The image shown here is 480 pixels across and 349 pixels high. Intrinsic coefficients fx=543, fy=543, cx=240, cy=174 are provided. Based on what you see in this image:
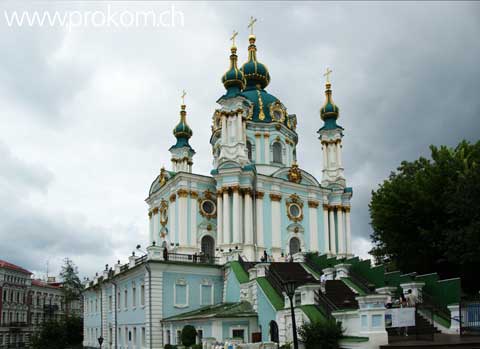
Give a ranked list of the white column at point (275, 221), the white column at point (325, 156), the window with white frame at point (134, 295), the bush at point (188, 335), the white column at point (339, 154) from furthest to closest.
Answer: the white column at point (325, 156) → the white column at point (339, 154) → the white column at point (275, 221) → the window with white frame at point (134, 295) → the bush at point (188, 335)

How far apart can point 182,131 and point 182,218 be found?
1516 centimetres

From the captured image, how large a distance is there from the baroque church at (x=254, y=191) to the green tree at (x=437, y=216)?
40.8ft

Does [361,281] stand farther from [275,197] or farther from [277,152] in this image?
[277,152]

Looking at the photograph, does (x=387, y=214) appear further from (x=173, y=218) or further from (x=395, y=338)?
(x=173, y=218)

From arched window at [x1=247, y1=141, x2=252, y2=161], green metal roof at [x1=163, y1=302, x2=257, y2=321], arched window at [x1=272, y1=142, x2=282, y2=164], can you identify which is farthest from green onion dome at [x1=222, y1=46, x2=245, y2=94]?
green metal roof at [x1=163, y1=302, x2=257, y2=321]

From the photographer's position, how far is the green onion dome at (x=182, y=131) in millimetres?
55625

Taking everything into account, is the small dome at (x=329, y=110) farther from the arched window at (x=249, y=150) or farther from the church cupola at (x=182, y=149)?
the church cupola at (x=182, y=149)

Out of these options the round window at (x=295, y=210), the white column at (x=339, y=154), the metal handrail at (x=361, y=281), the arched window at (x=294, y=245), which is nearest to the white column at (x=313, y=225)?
the round window at (x=295, y=210)

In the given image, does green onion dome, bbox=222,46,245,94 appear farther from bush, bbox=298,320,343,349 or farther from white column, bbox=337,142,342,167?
bush, bbox=298,320,343,349

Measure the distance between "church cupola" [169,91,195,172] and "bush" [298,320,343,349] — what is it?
1438 inches

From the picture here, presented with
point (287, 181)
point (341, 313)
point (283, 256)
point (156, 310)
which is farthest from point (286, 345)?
point (287, 181)

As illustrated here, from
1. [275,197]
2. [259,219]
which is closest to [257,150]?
[275,197]

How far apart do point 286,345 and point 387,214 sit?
42.8 ft

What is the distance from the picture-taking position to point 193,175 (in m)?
43.8
